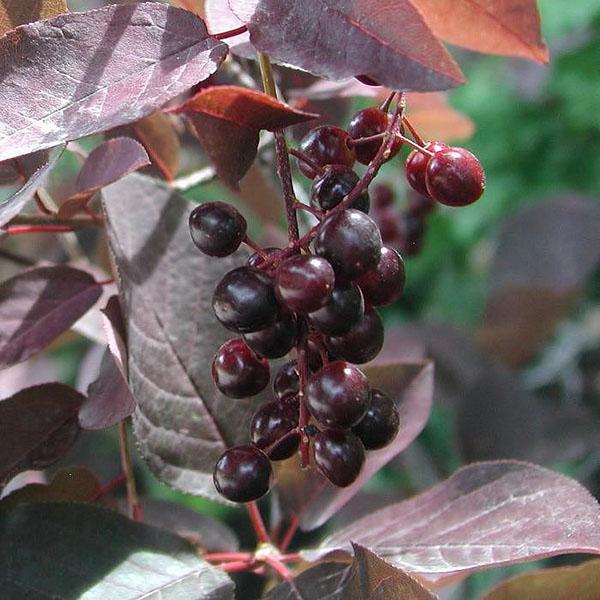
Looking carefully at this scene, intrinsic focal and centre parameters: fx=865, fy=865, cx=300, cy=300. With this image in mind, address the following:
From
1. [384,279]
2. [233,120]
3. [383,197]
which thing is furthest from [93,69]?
[383,197]

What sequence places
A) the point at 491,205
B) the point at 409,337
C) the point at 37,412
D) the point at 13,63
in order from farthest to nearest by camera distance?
the point at 491,205, the point at 409,337, the point at 37,412, the point at 13,63

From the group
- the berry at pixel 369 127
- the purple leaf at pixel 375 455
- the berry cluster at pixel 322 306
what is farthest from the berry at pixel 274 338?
the purple leaf at pixel 375 455

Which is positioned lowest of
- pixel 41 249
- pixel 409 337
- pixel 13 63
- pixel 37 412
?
pixel 409 337

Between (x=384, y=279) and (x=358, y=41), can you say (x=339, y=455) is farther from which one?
(x=358, y=41)

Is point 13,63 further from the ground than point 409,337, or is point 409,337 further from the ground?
point 13,63

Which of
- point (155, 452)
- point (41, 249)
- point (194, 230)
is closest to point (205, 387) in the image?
point (155, 452)

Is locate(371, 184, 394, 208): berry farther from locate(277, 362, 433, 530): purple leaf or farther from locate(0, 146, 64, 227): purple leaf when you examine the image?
locate(0, 146, 64, 227): purple leaf

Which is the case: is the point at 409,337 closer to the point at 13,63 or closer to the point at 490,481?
the point at 490,481

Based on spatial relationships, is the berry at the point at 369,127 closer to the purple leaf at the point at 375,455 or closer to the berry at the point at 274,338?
the berry at the point at 274,338
